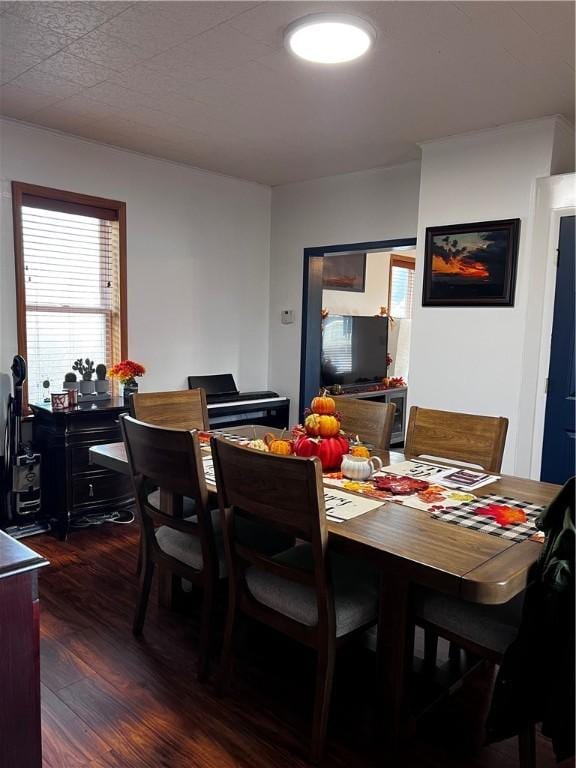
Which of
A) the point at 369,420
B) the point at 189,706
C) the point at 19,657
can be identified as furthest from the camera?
the point at 369,420

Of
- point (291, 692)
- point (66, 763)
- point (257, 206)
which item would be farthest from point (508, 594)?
point (257, 206)

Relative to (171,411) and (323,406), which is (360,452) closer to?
(323,406)

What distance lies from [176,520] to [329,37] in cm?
201

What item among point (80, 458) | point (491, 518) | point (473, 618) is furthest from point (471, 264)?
point (80, 458)

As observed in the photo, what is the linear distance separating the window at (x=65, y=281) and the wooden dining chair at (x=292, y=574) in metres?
2.34

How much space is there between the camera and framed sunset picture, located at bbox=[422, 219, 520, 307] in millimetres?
3342

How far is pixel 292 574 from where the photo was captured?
1716 mm

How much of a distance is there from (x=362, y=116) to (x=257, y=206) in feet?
6.09

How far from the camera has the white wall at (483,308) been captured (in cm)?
327

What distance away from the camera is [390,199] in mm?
4180

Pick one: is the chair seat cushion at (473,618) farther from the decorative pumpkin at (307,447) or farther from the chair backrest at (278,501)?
the decorative pumpkin at (307,447)

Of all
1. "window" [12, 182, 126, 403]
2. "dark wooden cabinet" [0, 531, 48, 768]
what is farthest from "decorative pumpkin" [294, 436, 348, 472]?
"window" [12, 182, 126, 403]

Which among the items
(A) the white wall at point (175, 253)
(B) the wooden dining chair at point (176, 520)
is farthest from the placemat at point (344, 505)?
(A) the white wall at point (175, 253)

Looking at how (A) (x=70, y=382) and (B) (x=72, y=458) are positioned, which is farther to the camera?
(A) (x=70, y=382)
